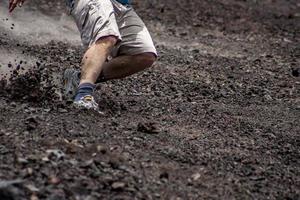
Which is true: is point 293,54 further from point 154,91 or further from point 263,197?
point 263,197

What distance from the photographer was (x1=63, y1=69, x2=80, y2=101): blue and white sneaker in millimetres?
5826

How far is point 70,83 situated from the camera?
590 centimetres

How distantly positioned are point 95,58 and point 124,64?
2.23ft

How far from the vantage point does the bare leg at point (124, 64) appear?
6.00 metres

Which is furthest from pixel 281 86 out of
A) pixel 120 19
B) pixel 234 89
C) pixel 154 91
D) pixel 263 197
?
pixel 263 197

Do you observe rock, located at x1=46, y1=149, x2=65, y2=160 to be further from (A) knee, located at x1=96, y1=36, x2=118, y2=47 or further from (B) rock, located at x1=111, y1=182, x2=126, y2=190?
(A) knee, located at x1=96, y1=36, x2=118, y2=47

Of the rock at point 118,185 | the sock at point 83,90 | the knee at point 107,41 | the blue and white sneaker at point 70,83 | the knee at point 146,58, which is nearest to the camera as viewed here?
the rock at point 118,185

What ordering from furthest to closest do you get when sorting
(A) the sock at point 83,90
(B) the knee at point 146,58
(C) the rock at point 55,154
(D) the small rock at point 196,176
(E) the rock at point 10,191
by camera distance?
(B) the knee at point 146,58, (A) the sock at point 83,90, (D) the small rock at point 196,176, (C) the rock at point 55,154, (E) the rock at point 10,191

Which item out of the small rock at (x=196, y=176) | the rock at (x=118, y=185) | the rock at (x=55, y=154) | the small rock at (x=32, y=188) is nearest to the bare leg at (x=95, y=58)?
the rock at (x=55, y=154)

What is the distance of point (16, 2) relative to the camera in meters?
5.64

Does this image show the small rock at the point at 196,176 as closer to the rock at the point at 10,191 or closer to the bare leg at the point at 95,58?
the rock at the point at 10,191

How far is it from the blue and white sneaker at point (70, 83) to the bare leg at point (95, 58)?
0.43 m

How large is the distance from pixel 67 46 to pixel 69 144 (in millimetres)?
5098

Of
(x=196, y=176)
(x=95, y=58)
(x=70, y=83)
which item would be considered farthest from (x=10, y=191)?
(x=70, y=83)
